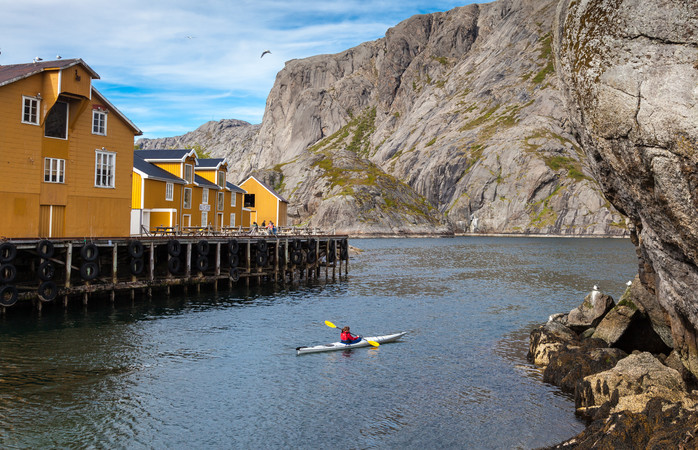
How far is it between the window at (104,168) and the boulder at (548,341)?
108 feet

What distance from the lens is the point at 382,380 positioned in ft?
83.3

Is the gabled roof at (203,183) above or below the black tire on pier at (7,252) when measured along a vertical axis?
above

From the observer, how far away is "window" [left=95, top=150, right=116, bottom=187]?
42031 mm

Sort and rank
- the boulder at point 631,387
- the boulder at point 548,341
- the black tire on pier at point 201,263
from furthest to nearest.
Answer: the black tire on pier at point 201,263
the boulder at point 548,341
the boulder at point 631,387

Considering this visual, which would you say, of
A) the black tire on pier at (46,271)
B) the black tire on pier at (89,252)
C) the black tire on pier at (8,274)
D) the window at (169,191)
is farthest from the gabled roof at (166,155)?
the black tire on pier at (8,274)

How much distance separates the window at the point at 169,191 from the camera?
5740cm

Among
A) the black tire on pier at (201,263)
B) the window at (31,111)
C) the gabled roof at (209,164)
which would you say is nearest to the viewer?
the window at (31,111)

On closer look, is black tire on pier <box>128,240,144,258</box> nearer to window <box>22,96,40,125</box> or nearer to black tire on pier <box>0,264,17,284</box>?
black tire on pier <box>0,264,17,284</box>

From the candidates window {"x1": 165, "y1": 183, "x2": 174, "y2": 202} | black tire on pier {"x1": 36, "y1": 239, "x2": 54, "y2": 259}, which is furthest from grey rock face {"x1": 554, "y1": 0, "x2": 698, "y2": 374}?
window {"x1": 165, "y1": 183, "x2": 174, "y2": 202}

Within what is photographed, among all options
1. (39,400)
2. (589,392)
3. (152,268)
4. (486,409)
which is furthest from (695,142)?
(152,268)

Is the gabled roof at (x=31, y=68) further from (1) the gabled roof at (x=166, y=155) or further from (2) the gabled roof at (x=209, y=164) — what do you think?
(2) the gabled roof at (x=209, y=164)

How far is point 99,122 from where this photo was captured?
42.1 meters

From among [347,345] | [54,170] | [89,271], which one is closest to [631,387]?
[347,345]

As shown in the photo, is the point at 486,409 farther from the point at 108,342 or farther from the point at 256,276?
the point at 256,276
